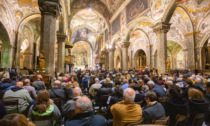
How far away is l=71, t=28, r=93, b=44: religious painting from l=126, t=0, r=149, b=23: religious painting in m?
17.1

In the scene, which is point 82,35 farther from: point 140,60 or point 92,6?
point 140,60

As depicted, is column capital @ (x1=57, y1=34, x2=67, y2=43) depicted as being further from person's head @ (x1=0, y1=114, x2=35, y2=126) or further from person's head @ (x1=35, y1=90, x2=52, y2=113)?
person's head @ (x1=0, y1=114, x2=35, y2=126)

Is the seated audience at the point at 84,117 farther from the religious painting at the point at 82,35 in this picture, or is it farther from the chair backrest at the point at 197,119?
the religious painting at the point at 82,35

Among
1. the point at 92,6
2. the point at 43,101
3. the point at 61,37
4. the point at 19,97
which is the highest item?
the point at 92,6

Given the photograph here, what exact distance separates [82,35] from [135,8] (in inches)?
780

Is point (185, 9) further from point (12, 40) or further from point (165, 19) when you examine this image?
point (12, 40)

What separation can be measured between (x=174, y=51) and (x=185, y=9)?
9.46 m

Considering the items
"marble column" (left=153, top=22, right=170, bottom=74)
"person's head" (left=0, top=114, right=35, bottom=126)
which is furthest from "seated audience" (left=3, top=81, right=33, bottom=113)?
"marble column" (left=153, top=22, right=170, bottom=74)

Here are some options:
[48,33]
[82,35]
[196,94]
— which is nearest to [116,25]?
[48,33]

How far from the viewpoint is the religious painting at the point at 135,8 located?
10.6 meters

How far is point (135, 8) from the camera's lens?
1188 centimetres

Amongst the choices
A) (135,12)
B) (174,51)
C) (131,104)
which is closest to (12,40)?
(135,12)

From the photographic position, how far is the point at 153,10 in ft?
30.4

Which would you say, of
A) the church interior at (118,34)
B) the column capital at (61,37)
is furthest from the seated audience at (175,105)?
the column capital at (61,37)
